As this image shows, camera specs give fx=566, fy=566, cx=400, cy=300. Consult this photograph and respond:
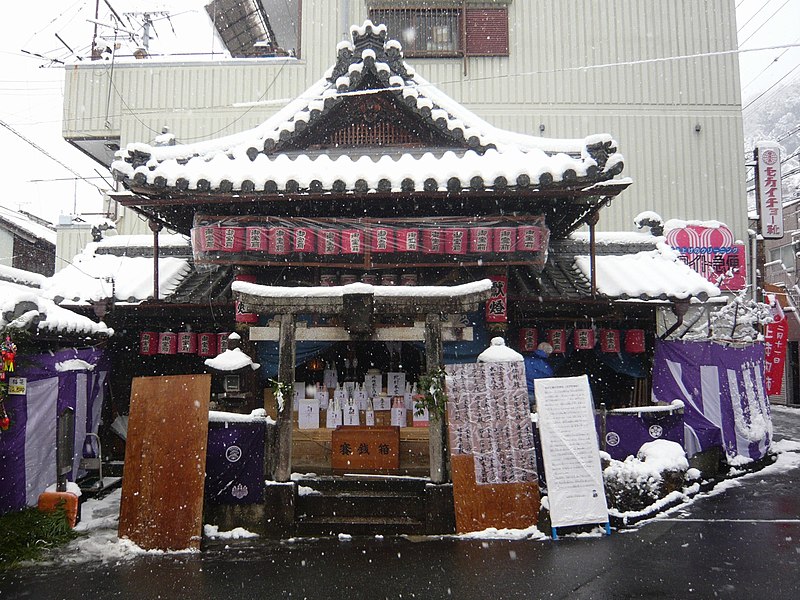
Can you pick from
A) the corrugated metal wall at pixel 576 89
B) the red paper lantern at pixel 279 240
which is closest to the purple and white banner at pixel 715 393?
the corrugated metal wall at pixel 576 89

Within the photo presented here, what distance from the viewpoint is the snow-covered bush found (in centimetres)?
933

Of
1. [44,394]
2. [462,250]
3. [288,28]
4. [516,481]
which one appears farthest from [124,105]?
[516,481]

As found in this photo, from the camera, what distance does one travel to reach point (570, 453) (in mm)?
8812

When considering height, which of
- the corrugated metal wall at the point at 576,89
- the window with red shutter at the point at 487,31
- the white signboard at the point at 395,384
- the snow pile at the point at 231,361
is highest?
the window with red shutter at the point at 487,31

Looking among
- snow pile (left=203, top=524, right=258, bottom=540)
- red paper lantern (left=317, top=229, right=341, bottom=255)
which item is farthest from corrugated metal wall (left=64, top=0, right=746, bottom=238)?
snow pile (left=203, top=524, right=258, bottom=540)

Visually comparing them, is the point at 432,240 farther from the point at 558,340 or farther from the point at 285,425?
the point at 285,425

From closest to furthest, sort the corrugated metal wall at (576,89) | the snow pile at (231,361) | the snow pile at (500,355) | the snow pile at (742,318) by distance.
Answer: the snow pile at (500,355) → the snow pile at (231,361) → the snow pile at (742,318) → the corrugated metal wall at (576,89)

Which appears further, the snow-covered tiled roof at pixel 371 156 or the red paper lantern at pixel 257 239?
the red paper lantern at pixel 257 239

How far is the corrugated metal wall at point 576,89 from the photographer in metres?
19.3

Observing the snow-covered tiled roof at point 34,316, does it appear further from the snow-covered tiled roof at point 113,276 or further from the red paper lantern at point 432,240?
the red paper lantern at point 432,240

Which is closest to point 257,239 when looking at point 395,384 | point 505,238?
point 395,384

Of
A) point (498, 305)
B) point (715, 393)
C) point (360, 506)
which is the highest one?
point (498, 305)

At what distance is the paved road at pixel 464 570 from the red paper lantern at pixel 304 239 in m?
4.95

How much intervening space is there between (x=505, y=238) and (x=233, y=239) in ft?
16.3
